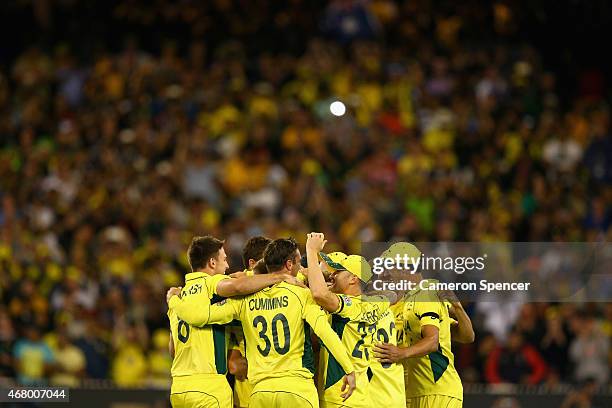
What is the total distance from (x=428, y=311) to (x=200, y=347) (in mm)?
1773

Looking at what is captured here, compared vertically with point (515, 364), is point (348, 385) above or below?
below

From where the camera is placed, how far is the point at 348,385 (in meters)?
9.44

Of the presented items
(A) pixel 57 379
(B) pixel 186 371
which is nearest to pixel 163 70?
(A) pixel 57 379

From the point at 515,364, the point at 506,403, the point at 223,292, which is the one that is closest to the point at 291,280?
the point at 223,292

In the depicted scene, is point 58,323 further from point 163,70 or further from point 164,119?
point 163,70

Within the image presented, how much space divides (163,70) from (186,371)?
1109cm

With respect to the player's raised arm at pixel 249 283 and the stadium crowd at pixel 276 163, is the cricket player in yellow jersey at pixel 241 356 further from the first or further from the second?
the stadium crowd at pixel 276 163

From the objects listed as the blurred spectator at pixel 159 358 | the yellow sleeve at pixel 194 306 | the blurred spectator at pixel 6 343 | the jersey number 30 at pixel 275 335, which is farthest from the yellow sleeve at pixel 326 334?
the blurred spectator at pixel 6 343

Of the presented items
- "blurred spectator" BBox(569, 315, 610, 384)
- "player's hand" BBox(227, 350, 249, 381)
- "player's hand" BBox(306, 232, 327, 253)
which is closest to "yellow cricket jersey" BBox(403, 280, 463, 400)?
"player's hand" BBox(306, 232, 327, 253)

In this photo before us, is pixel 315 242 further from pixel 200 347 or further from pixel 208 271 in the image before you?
pixel 200 347

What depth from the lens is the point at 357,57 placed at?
20250 mm

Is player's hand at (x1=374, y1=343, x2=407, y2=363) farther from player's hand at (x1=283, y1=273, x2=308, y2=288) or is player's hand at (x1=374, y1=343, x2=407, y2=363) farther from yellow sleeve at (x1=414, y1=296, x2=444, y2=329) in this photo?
player's hand at (x1=283, y1=273, x2=308, y2=288)

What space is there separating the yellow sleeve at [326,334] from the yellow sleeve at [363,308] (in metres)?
0.24

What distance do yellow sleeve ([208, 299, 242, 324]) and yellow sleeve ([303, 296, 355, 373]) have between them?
56 cm
